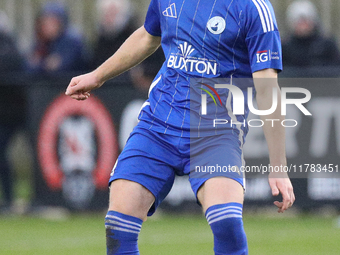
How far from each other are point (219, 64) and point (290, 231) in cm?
392

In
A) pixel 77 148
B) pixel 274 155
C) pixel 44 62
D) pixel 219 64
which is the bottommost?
pixel 274 155

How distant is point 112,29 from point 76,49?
56cm

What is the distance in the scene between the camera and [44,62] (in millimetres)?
9453

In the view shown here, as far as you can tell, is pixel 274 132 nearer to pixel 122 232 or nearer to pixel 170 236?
pixel 122 232

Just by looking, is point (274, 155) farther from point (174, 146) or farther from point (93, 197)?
point (93, 197)

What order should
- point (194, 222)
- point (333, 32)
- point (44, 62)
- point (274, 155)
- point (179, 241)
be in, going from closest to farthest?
point (274, 155) < point (179, 241) < point (194, 222) < point (44, 62) < point (333, 32)

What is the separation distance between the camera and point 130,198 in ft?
13.1

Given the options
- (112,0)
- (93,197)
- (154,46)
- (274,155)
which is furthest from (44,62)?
(274,155)

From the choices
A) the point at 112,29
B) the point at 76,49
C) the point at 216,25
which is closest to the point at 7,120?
the point at 76,49

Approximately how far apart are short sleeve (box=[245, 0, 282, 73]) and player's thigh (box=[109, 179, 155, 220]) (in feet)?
3.08

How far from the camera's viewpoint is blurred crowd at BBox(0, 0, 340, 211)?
9.02m

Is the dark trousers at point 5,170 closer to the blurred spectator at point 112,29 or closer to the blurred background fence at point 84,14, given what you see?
the blurred spectator at point 112,29

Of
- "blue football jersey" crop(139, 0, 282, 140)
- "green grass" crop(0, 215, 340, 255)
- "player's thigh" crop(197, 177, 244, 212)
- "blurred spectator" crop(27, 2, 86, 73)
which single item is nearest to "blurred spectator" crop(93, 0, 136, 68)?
"blurred spectator" crop(27, 2, 86, 73)

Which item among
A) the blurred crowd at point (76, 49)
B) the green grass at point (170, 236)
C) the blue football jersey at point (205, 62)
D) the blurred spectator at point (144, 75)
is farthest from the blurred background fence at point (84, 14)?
the blue football jersey at point (205, 62)
